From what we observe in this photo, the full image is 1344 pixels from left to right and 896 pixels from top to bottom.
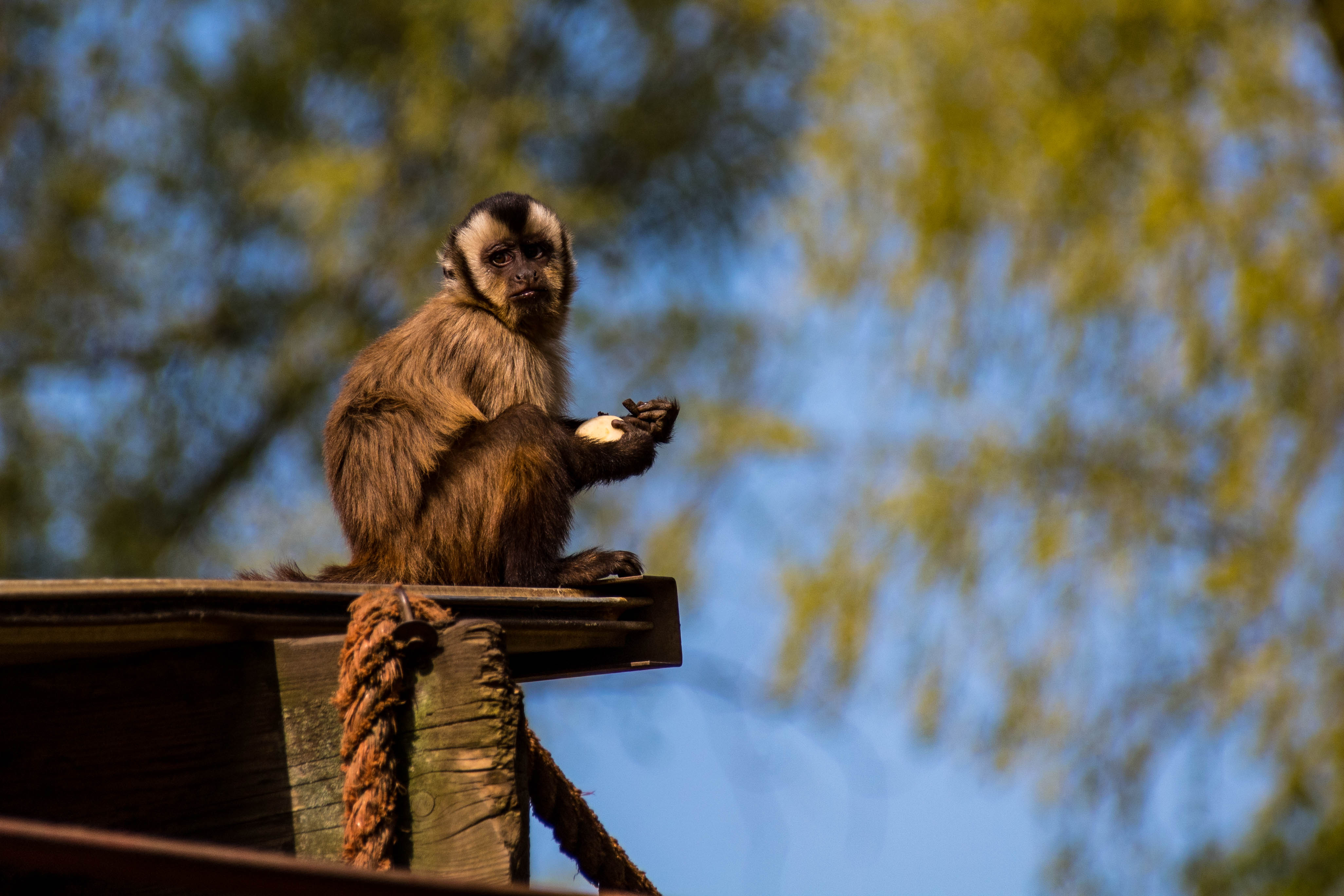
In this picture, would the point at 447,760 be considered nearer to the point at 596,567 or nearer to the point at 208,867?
the point at 208,867

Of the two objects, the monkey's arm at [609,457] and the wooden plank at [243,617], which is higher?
the monkey's arm at [609,457]

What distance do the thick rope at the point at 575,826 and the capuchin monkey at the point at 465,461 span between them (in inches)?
35.7

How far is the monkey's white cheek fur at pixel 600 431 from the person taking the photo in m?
4.01

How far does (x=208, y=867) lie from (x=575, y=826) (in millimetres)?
1495

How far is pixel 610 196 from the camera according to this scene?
536 inches

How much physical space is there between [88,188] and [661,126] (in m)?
5.93

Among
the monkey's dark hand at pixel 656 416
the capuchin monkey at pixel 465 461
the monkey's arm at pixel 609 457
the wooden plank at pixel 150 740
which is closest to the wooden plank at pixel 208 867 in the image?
the wooden plank at pixel 150 740

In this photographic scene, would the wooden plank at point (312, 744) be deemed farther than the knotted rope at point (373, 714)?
Yes

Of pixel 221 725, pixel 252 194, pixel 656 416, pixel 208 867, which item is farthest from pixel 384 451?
pixel 252 194

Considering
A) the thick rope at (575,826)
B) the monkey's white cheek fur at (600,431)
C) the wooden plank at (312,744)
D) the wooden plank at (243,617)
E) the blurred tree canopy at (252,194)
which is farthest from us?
the blurred tree canopy at (252,194)

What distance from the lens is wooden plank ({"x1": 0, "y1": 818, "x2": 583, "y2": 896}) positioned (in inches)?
50.8

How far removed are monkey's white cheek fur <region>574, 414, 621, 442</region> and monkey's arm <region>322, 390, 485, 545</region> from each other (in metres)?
0.34

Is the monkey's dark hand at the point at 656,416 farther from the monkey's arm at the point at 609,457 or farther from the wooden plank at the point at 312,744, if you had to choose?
the wooden plank at the point at 312,744

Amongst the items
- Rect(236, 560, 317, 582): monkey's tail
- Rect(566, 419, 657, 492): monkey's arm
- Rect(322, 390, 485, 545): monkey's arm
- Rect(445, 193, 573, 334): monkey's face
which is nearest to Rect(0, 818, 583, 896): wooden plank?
Rect(236, 560, 317, 582): monkey's tail
